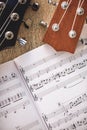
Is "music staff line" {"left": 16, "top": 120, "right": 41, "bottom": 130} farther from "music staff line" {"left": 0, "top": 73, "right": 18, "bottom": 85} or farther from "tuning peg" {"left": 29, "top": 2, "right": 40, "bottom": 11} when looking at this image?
"tuning peg" {"left": 29, "top": 2, "right": 40, "bottom": 11}

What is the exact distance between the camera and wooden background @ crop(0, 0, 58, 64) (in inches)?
40.9

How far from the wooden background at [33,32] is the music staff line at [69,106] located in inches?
8.3

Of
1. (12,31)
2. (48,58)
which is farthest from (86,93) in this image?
(12,31)

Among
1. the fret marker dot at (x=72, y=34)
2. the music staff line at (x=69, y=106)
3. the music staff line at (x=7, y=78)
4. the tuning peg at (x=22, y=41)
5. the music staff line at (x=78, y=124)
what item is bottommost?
the music staff line at (x=78, y=124)

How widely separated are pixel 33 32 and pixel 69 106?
0.27 m

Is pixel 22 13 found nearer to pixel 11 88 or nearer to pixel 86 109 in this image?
pixel 11 88

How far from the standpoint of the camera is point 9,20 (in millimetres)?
1006

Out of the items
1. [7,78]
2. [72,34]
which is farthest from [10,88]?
[72,34]

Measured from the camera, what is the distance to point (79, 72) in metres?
1.07

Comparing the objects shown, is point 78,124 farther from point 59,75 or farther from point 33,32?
point 33,32

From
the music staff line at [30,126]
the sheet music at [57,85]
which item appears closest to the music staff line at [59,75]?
the sheet music at [57,85]

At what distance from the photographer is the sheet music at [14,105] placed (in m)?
1.00

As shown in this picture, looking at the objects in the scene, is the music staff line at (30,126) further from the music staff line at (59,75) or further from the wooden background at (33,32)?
the wooden background at (33,32)

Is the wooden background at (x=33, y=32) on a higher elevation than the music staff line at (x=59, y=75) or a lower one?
higher
